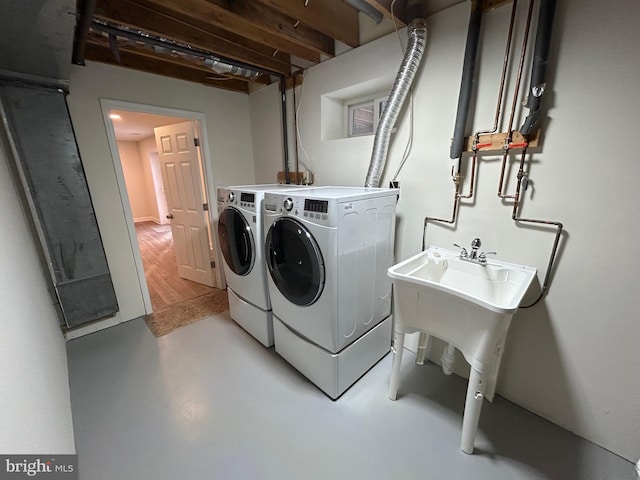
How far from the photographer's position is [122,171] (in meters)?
2.41

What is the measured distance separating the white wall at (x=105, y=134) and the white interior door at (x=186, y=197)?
0.18 metres

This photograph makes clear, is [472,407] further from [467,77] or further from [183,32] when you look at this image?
[183,32]

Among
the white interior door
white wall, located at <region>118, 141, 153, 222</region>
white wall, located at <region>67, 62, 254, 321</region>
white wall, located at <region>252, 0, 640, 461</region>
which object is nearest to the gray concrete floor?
white wall, located at <region>252, 0, 640, 461</region>

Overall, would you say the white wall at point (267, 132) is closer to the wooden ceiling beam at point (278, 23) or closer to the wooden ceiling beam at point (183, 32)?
the wooden ceiling beam at point (183, 32)

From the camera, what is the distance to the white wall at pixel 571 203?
1157 mm

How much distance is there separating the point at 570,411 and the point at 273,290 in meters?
1.88

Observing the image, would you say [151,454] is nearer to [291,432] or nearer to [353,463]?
[291,432]

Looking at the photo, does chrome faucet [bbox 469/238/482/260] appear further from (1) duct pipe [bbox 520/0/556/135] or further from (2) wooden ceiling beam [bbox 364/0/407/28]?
(2) wooden ceiling beam [bbox 364/0/407/28]

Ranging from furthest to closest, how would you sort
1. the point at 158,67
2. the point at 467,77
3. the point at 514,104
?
the point at 158,67 < the point at 467,77 < the point at 514,104

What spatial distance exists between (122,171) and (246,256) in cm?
148

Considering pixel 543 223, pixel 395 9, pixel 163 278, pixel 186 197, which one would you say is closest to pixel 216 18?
pixel 395 9

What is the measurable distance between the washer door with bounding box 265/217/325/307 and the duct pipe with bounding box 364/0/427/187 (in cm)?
76

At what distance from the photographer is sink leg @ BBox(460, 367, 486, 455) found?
1.24m

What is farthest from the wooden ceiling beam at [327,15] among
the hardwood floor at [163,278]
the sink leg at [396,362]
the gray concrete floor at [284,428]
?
the hardwood floor at [163,278]
